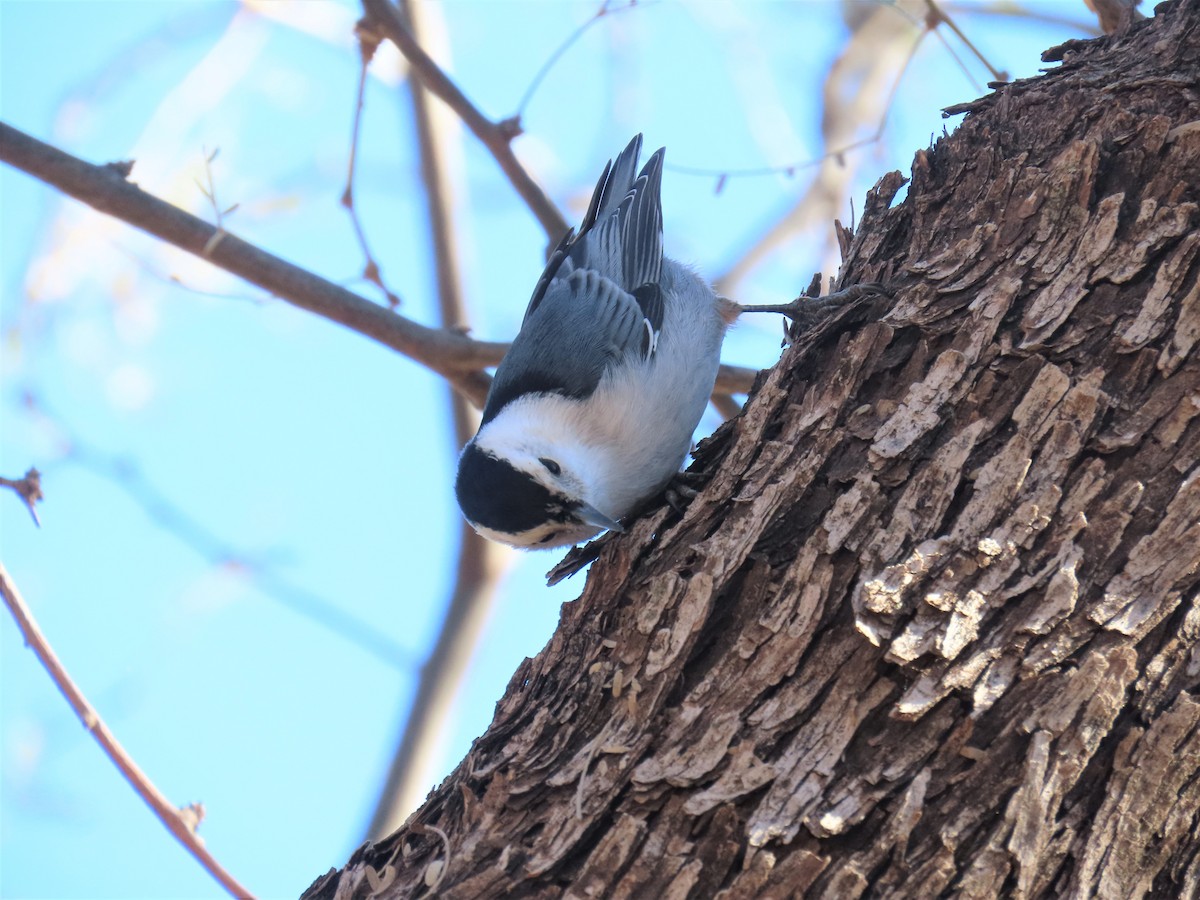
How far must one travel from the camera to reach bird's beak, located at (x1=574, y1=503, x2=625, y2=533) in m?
→ 2.69

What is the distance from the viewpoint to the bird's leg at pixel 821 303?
2357 millimetres

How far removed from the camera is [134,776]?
2.54 m

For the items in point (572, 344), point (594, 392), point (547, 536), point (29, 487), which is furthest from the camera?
point (572, 344)

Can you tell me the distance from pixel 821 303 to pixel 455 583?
6.91 feet

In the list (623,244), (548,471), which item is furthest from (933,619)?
(623,244)

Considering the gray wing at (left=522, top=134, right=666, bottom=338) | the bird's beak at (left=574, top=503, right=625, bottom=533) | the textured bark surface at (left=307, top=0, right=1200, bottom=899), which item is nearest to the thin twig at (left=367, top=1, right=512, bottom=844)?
the gray wing at (left=522, top=134, right=666, bottom=338)

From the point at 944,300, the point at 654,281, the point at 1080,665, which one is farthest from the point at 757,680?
the point at 654,281

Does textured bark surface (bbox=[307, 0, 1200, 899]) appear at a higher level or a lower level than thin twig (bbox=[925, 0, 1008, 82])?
lower

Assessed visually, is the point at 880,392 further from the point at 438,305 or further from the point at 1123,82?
the point at 438,305

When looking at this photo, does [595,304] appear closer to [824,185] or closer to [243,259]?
[243,259]

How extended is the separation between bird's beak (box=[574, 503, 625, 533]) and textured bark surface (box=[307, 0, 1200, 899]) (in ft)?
1.31

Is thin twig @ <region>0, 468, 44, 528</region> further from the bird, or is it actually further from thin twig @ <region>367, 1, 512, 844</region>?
thin twig @ <region>367, 1, 512, 844</region>

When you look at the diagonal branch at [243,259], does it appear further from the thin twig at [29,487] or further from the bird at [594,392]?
the thin twig at [29,487]

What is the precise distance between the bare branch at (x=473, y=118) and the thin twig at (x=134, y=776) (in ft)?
6.33
